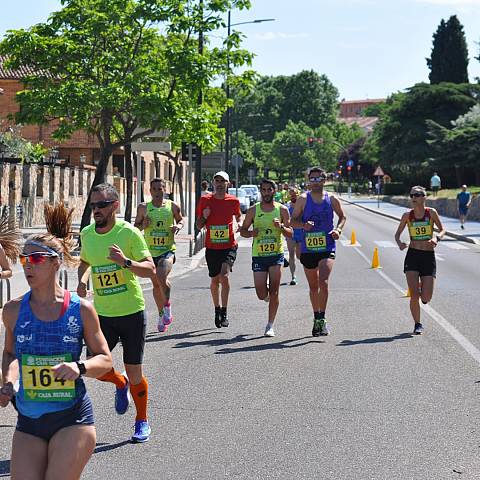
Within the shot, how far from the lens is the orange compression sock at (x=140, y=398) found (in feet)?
23.5

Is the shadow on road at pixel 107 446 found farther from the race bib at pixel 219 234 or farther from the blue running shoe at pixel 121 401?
the race bib at pixel 219 234

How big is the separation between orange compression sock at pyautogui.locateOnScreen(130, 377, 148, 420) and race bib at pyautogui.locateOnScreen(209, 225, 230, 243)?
5779 millimetres

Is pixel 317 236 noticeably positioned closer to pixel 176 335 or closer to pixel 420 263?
pixel 420 263

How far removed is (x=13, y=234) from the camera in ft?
35.2

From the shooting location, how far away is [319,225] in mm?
12203

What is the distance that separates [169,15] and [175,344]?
19110 mm

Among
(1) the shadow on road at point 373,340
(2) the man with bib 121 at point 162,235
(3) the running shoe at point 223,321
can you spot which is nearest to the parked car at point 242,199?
(3) the running shoe at point 223,321

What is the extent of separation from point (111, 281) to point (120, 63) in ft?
76.2

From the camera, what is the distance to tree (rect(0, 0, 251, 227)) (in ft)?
95.0

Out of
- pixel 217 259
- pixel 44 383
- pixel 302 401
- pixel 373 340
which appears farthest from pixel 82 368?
pixel 217 259

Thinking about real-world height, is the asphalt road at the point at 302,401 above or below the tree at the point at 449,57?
below

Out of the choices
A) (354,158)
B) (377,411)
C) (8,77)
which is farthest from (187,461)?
(354,158)

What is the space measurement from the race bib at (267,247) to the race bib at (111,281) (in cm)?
517

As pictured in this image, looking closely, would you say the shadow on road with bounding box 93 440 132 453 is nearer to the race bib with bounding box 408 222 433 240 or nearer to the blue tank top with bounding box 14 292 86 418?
the blue tank top with bounding box 14 292 86 418
